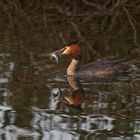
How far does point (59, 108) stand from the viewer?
8.08 meters

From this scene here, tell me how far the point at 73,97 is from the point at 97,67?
1285mm

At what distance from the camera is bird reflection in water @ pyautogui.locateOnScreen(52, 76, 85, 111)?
8.34 meters

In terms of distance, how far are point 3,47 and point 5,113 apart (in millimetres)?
4112

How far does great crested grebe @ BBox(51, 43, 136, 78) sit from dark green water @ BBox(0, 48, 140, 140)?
21cm

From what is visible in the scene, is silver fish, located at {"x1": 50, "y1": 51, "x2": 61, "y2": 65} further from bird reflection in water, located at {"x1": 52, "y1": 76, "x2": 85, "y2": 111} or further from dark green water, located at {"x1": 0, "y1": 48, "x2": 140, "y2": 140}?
bird reflection in water, located at {"x1": 52, "y1": 76, "x2": 85, "y2": 111}

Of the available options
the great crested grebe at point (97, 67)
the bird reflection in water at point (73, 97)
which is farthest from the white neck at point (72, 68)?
the bird reflection in water at point (73, 97)

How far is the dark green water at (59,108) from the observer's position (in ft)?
23.0

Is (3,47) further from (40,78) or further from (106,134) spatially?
(106,134)

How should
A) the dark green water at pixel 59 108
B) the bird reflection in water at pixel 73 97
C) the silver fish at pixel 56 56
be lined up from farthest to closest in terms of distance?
the silver fish at pixel 56 56 < the bird reflection in water at pixel 73 97 < the dark green water at pixel 59 108

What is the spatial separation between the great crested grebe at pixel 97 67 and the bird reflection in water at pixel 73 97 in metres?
0.47

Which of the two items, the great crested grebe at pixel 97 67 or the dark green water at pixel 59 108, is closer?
the dark green water at pixel 59 108

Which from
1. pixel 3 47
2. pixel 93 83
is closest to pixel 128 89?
pixel 93 83

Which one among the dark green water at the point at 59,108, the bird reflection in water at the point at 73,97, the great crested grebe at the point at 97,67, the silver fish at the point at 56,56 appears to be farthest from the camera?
the silver fish at the point at 56,56

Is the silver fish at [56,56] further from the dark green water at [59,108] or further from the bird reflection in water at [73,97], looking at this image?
the bird reflection in water at [73,97]
